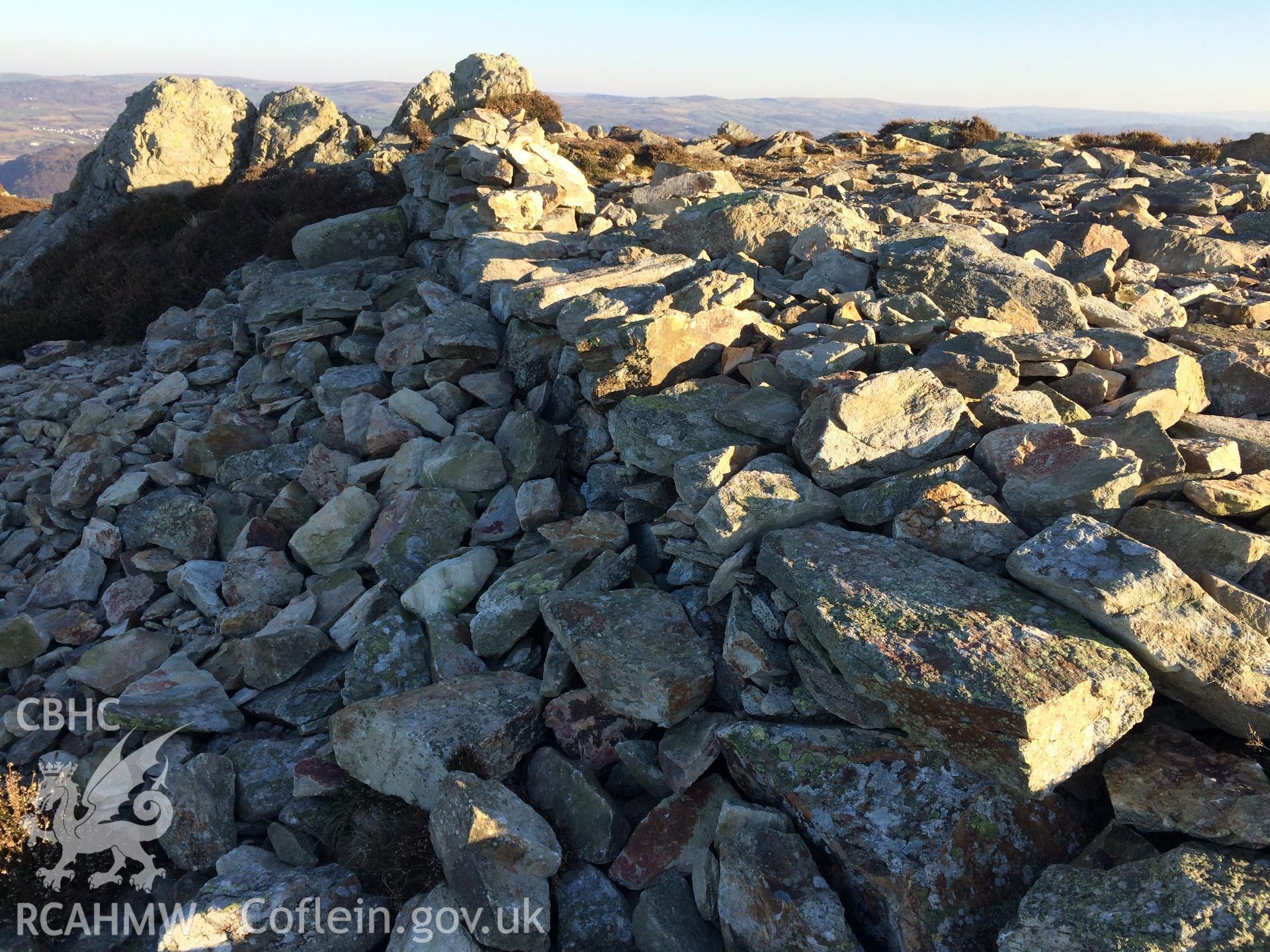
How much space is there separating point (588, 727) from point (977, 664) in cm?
261

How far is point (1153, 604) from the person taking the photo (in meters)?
3.99

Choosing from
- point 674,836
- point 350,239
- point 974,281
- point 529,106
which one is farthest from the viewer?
point 529,106

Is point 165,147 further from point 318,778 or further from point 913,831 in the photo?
point 913,831

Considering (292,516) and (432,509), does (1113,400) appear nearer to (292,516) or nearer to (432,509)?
(432,509)

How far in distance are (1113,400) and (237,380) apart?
11.7 m

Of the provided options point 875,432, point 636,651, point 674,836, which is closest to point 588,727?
point 636,651

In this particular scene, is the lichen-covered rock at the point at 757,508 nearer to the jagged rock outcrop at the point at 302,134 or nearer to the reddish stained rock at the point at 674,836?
the reddish stained rock at the point at 674,836

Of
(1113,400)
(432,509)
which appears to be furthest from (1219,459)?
(432,509)

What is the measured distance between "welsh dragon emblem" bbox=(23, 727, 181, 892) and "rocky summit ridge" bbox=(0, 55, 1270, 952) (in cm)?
21

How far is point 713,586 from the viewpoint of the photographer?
214 inches

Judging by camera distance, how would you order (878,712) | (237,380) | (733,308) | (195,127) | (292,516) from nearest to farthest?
(878,712)
(733,308)
(292,516)
(237,380)
(195,127)

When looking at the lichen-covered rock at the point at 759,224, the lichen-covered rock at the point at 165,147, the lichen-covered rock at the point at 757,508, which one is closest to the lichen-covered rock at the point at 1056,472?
the lichen-covered rock at the point at 757,508

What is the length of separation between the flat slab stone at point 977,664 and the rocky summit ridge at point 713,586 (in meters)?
0.02

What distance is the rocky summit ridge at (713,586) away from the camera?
3850mm
